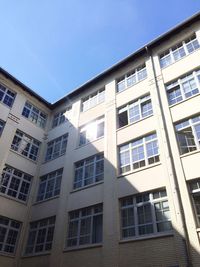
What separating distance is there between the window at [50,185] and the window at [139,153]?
523 cm

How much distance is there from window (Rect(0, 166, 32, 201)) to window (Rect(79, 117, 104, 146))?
186 inches

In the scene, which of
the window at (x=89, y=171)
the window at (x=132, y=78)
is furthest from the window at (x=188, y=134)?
the window at (x=132, y=78)

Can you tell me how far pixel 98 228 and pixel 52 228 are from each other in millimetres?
3546

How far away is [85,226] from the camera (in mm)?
14453

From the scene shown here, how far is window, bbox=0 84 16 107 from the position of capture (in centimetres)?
1991

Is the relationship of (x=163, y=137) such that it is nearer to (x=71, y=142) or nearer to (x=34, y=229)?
(x=71, y=142)

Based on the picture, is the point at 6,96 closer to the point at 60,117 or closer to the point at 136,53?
the point at 60,117

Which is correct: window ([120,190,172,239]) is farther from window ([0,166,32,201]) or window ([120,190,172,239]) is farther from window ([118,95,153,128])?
window ([0,166,32,201])

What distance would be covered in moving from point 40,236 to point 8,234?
6.39ft

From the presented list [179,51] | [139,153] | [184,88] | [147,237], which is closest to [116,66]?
[179,51]

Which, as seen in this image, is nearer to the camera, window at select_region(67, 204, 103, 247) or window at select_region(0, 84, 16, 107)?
window at select_region(67, 204, 103, 247)

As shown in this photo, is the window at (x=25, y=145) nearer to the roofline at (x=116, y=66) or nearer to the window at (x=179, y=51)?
the roofline at (x=116, y=66)

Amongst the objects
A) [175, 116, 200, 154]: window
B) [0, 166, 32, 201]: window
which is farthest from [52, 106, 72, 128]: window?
[175, 116, 200, 154]: window

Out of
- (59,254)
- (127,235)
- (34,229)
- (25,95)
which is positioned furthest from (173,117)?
(25,95)
